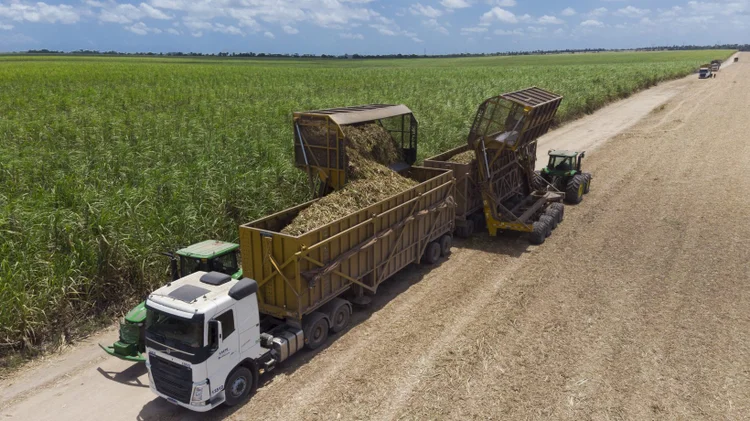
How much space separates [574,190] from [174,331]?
15045 millimetres

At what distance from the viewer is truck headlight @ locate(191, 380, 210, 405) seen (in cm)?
722

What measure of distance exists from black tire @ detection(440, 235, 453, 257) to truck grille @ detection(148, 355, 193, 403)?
26.7 feet

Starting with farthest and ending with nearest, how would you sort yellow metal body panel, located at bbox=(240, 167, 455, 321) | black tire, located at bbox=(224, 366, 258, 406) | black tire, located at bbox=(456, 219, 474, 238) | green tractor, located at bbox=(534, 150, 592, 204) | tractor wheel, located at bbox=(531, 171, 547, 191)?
green tractor, located at bbox=(534, 150, 592, 204), tractor wheel, located at bbox=(531, 171, 547, 191), black tire, located at bbox=(456, 219, 474, 238), yellow metal body panel, located at bbox=(240, 167, 455, 321), black tire, located at bbox=(224, 366, 258, 406)

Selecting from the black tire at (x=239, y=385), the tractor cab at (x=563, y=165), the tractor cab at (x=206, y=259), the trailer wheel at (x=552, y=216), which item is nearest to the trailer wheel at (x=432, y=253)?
the trailer wheel at (x=552, y=216)

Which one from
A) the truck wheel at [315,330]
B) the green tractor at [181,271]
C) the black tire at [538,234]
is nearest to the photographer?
the green tractor at [181,271]

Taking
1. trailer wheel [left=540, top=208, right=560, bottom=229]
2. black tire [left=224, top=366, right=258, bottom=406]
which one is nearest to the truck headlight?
black tire [left=224, top=366, right=258, bottom=406]

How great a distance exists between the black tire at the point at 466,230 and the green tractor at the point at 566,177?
4.00 metres

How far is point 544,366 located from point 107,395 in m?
7.27

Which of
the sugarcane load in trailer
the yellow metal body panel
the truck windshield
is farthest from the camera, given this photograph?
the yellow metal body panel

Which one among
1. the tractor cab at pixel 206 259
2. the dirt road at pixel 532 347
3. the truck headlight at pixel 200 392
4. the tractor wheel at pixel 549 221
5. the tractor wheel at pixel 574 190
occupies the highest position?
the tractor cab at pixel 206 259

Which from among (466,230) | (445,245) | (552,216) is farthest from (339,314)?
(552,216)

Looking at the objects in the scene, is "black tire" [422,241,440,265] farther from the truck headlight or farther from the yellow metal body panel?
the truck headlight

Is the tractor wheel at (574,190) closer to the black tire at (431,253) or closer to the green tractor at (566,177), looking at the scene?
the green tractor at (566,177)

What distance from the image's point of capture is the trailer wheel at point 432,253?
1335 centimetres
